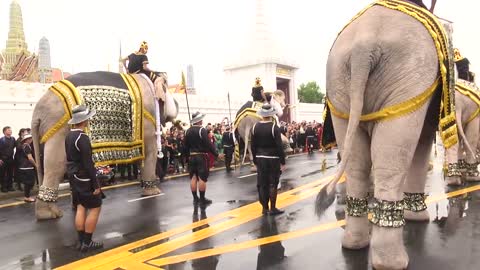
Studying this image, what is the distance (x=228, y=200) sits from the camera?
8.27 m

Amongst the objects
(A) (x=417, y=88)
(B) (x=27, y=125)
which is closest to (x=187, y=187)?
(A) (x=417, y=88)

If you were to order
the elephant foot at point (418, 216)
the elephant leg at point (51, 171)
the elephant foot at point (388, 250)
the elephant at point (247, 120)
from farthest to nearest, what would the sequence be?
the elephant at point (247, 120) → the elephant leg at point (51, 171) → the elephant foot at point (418, 216) → the elephant foot at point (388, 250)

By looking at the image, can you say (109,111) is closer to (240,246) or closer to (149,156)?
(149,156)

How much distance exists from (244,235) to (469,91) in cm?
572

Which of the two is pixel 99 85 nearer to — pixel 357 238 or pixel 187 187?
pixel 187 187

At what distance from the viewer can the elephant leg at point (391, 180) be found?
3.99 m

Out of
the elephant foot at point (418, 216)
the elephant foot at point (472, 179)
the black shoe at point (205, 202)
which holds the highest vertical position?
the elephant foot at point (418, 216)

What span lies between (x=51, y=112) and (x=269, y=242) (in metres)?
4.17

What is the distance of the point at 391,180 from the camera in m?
4.04

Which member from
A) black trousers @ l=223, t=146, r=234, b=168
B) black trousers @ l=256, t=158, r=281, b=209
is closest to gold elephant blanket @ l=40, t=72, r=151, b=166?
black trousers @ l=256, t=158, r=281, b=209

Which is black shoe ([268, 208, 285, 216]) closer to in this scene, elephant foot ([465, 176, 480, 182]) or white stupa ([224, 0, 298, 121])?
elephant foot ([465, 176, 480, 182])

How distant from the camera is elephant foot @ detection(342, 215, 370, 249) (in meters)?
4.62

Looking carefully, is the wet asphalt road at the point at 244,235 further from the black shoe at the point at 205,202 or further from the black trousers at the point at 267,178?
the black trousers at the point at 267,178

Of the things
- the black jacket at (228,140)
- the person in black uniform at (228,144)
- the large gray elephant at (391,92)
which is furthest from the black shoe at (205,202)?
the black jacket at (228,140)
